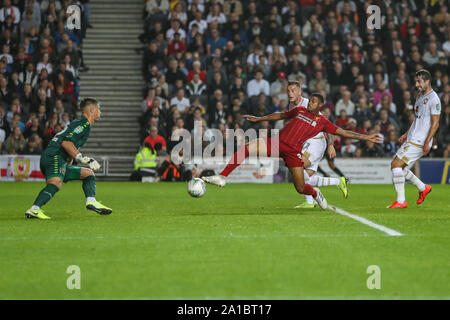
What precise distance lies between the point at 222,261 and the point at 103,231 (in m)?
2.72

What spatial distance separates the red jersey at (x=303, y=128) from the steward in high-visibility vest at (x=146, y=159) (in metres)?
11.1

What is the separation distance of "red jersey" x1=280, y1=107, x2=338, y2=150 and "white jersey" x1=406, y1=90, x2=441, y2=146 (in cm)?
164

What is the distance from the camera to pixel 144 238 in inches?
341

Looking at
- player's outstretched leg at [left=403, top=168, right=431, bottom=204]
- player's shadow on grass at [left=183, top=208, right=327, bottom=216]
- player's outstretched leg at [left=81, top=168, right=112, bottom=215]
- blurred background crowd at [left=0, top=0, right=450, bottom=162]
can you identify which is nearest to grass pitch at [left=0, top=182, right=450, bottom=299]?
player's shadow on grass at [left=183, top=208, right=327, bottom=216]

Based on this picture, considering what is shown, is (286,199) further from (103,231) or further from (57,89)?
(57,89)

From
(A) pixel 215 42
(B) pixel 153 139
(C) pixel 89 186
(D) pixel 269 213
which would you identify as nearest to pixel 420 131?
(D) pixel 269 213

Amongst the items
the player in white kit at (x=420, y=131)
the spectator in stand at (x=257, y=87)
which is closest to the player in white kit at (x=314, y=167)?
the player in white kit at (x=420, y=131)

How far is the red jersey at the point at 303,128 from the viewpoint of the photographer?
12062mm

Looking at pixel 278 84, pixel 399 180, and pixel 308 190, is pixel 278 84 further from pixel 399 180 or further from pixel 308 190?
pixel 308 190

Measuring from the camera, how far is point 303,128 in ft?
39.7

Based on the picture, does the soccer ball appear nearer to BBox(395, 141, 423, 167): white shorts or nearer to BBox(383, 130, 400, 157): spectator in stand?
BBox(395, 141, 423, 167): white shorts

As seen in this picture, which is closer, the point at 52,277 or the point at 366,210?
the point at 52,277

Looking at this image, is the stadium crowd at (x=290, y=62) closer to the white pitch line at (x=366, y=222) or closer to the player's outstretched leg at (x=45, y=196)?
the white pitch line at (x=366, y=222)
